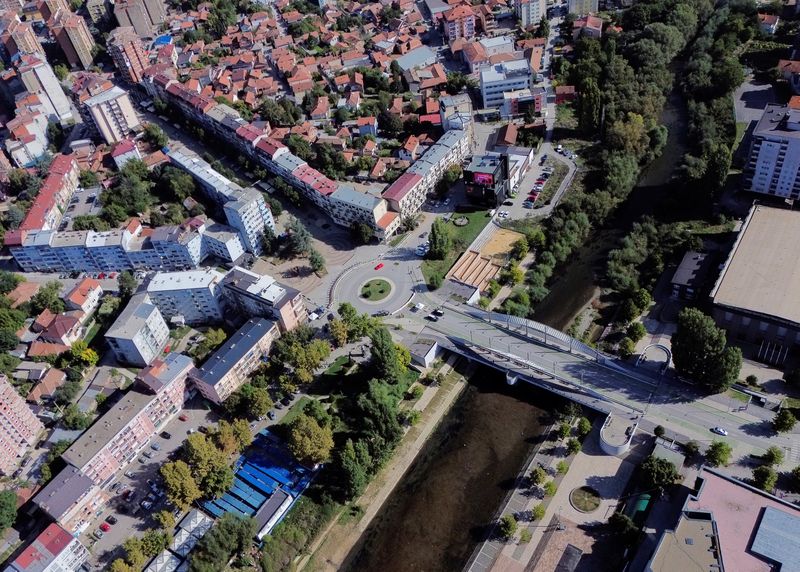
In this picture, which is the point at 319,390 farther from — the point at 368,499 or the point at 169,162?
the point at 169,162

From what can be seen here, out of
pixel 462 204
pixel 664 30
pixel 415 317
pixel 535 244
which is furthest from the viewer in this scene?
pixel 664 30

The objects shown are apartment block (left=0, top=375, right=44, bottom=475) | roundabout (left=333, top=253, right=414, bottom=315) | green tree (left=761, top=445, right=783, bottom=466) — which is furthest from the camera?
roundabout (left=333, top=253, right=414, bottom=315)

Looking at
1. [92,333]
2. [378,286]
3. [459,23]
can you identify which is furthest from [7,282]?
[459,23]

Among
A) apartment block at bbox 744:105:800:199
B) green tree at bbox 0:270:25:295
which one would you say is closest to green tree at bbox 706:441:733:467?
apartment block at bbox 744:105:800:199

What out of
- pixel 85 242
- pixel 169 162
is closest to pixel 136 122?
pixel 169 162

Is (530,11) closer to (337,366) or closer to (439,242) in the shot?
(439,242)

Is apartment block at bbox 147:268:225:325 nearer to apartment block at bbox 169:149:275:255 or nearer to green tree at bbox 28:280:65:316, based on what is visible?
apartment block at bbox 169:149:275:255

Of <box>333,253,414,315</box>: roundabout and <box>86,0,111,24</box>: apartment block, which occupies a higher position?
<box>86,0,111,24</box>: apartment block
